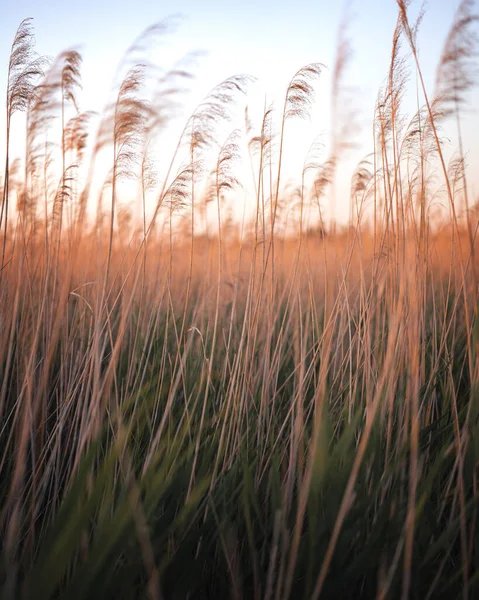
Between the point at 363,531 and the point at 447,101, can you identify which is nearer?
the point at 363,531

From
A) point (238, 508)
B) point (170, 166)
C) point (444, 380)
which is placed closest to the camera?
point (238, 508)

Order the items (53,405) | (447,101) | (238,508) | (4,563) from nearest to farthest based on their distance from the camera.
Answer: (4,563) < (238,508) < (447,101) < (53,405)

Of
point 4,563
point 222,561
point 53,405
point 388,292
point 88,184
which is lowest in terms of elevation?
point 222,561

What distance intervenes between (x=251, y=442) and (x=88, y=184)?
116 cm

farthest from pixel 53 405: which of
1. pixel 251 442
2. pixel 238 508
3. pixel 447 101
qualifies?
pixel 447 101

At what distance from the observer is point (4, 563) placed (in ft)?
3.12

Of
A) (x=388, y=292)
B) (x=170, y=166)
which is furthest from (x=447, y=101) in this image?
(x=170, y=166)

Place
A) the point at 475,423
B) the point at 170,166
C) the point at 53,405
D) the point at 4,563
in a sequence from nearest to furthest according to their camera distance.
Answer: the point at 4,563 → the point at 475,423 → the point at 170,166 → the point at 53,405

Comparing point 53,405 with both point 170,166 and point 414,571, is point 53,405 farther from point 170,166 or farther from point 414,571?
point 414,571

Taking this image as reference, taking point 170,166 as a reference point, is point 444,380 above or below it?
below

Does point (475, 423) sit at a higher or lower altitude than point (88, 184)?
lower

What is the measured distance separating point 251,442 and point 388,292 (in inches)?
32.2

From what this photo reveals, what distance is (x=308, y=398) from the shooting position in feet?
7.33

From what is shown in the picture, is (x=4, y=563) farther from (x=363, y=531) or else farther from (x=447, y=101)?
(x=447, y=101)
